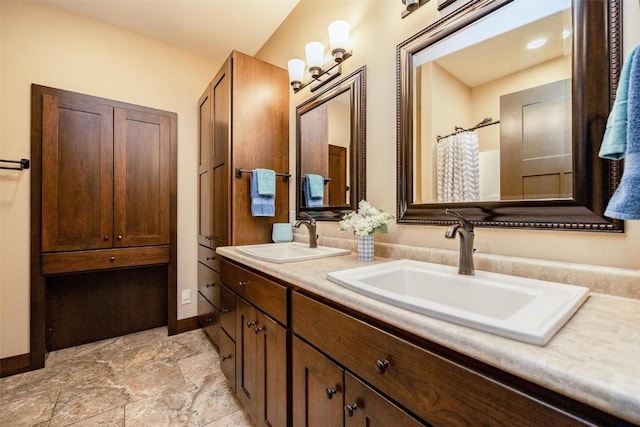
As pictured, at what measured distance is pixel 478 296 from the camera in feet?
2.81

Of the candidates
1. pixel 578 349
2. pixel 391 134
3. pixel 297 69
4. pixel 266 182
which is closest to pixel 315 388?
pixel 578 349

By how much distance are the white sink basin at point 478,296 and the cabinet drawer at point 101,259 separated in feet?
6.80

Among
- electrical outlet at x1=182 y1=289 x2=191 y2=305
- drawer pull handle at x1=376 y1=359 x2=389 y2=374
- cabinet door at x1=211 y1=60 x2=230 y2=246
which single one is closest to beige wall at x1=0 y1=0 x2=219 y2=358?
electrical outlet at x1=182 y1=289 x2=191 y2=305

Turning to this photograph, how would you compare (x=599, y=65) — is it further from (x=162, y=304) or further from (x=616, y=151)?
(x=162, y=304)

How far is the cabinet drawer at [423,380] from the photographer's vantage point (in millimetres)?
439

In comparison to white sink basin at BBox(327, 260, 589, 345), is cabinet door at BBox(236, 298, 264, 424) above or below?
below

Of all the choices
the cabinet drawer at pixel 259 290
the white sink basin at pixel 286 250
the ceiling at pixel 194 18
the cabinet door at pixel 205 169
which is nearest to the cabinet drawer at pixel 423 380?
the cabinet drawer at pixel 259 290

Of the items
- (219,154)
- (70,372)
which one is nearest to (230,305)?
(219,154)

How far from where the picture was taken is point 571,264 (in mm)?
798

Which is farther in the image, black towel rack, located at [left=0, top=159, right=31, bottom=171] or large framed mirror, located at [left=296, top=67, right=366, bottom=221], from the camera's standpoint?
black towel rack, located at [left=0, top=159, right=31, bottom=171]

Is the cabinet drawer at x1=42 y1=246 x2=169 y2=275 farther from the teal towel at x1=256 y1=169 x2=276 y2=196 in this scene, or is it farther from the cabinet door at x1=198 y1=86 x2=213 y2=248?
the teal towel at x1=256 y1=169 x2=276 y2=196

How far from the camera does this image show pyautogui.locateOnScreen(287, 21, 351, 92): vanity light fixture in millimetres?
1541

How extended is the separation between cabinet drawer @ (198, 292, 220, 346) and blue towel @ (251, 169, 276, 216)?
800 mm

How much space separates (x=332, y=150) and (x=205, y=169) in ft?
4.28
